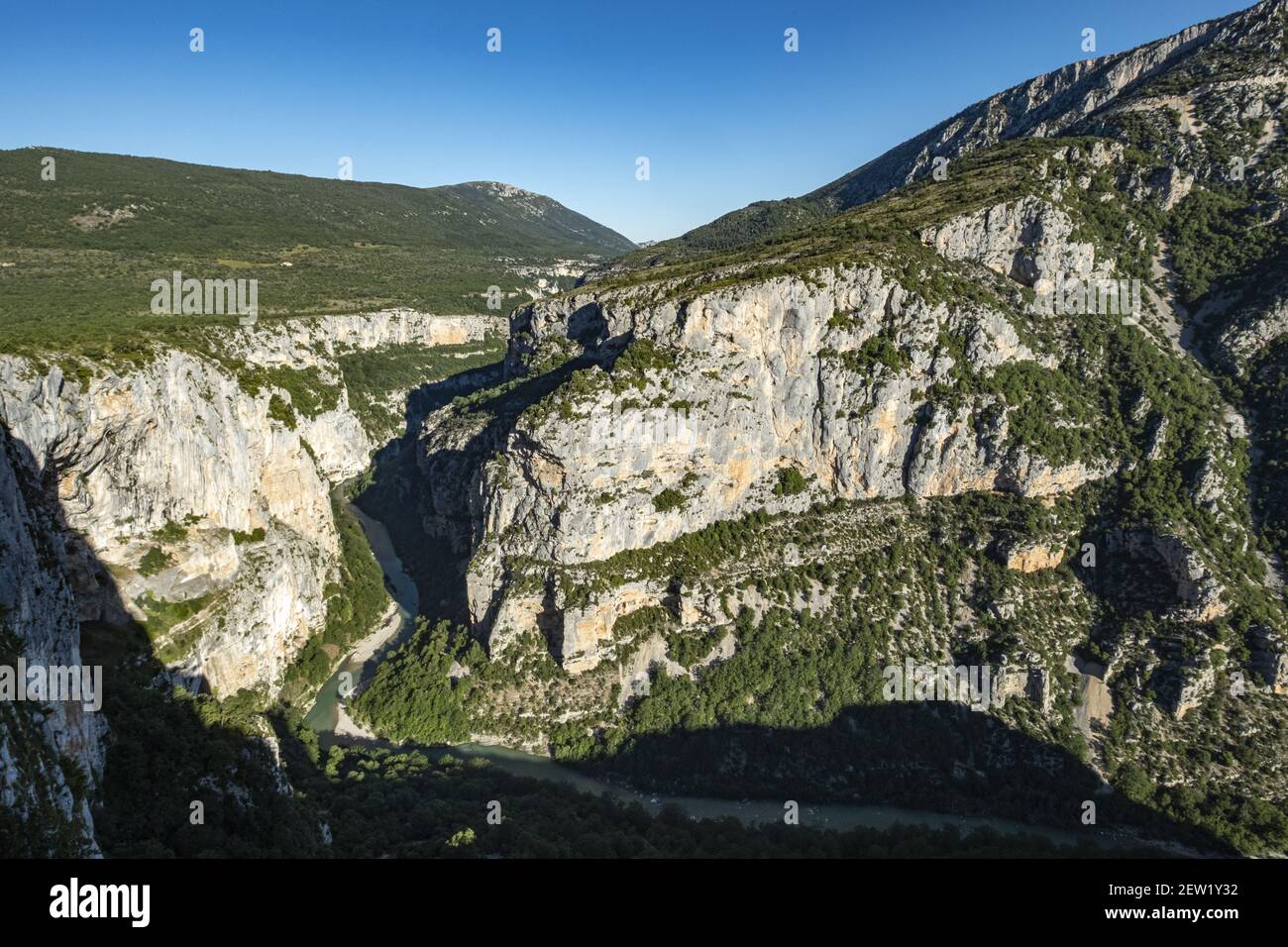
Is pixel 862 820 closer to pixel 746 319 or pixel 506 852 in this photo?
pixel 506 852

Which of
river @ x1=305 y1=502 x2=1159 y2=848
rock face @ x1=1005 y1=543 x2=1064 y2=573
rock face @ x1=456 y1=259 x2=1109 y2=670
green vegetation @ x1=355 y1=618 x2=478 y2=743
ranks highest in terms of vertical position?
rock face @ x1=456 y1=259 x2=1109 y2=670

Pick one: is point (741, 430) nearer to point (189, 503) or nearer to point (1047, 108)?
point (189, 503)

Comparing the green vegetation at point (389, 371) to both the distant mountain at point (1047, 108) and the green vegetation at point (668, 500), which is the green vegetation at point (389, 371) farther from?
the green vegetation at point (668, 500)

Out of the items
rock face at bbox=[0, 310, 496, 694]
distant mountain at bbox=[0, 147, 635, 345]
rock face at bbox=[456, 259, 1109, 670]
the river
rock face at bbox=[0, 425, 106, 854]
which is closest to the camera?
rock face at bbox=[0, 425, 106, 854]

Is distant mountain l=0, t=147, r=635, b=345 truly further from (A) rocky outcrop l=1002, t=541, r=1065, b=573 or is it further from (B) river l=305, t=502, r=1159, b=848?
(A) rocky outcrop l=1002, t=541, r=1065, b=573

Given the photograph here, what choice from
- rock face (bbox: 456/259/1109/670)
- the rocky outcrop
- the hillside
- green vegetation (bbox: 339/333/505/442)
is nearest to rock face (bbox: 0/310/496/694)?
the hillside

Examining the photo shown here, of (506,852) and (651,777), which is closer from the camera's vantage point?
(506,852)
